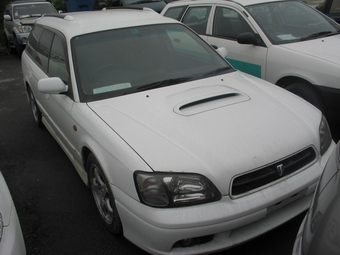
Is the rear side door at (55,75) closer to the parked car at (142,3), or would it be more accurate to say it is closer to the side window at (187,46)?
the side window at (187,46)

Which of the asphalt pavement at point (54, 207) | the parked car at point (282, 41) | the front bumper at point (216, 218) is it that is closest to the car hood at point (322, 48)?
the parked car at point (282, 41)

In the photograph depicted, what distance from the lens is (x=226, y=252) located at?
250 cm

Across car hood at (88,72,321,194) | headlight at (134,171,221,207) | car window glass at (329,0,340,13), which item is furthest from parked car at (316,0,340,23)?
headlight at (134,171,221,207)

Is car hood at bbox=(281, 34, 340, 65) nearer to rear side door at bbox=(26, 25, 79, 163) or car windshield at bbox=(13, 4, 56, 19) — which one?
rear side door at bbox=(26, 25, 79, 163)

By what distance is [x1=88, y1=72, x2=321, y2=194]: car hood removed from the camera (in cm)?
219

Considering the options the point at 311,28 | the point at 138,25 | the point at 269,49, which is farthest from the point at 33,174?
the point at 311,28

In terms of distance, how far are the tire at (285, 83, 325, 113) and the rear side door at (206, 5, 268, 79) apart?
1.66 feet

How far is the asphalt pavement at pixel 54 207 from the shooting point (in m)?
2.66

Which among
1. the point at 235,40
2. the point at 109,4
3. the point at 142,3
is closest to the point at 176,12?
the point at 235,40

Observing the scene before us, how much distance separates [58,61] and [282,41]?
2779mm

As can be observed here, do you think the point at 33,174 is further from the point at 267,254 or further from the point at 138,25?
the point at 267,254

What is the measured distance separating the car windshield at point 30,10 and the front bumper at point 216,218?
11.2 m

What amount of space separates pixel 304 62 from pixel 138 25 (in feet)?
6.43

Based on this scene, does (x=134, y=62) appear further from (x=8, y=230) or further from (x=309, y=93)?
(x=309, y=93)
